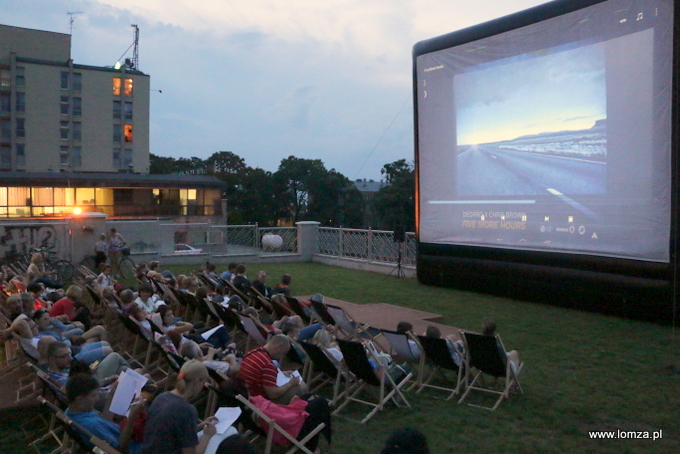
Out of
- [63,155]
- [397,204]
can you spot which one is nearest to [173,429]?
[397,204]

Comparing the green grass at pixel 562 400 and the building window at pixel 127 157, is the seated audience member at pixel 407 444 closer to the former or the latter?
the green grass at pixel 562 400

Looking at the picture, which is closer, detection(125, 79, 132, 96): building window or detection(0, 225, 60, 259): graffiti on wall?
detection(0, 225, 60, 259): graffiti on wall

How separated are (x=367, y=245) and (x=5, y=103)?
4196 centimetres

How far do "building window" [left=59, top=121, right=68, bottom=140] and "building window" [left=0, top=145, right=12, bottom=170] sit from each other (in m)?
4.01

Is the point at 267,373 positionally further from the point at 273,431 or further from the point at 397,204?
the point at 397,204

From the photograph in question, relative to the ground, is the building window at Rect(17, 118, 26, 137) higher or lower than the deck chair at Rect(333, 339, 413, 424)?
higher

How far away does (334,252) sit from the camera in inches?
710

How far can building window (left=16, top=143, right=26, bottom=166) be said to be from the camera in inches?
1833

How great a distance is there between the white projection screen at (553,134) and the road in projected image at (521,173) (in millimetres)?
20

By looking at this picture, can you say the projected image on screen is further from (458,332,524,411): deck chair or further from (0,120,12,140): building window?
(0,120,12,140): building window

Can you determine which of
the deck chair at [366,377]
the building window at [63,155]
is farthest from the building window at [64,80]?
the deck chair at [366,377]

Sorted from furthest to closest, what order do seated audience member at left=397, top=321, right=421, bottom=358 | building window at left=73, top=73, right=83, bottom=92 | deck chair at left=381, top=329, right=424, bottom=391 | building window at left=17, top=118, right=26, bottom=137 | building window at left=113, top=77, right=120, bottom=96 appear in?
building window at left=113, top=77, right=120, bottom=96, building window at left=73, top=73, right=83, bottom=92, building window at left=17, top=118, right=26, bottom=137, seated audience member at left=397, top=321, right=421, bottom=358, deck chair at left=381, top=329, right=424, bottom=391

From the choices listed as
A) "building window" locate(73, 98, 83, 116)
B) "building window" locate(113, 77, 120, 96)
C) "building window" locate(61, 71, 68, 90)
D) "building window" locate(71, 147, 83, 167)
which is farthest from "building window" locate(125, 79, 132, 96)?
"building window" locate(71, 147, 83, 167)

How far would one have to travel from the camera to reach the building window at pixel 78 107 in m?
48.7
